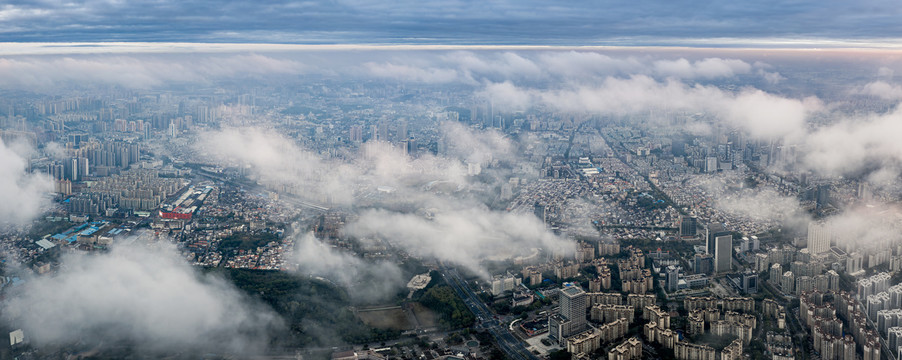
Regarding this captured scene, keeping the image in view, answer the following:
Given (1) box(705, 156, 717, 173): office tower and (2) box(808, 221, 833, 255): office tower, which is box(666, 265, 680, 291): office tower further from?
(1) box(705, 156, 717, 173): office tower

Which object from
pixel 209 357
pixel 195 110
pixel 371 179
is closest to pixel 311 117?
pixel 195 110

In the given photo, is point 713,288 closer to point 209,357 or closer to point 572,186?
point 572,186

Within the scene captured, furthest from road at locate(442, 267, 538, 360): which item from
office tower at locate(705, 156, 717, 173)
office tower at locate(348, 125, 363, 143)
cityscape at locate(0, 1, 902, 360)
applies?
office tower at locate(705, 156, 717, 173)

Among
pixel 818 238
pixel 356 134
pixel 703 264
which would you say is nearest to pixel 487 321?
pixel 703 264

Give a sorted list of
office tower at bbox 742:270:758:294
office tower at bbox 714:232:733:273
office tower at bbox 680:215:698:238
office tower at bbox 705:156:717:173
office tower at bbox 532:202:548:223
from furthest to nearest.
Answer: office tower at bbox 705:156:717:173, office tower at bbox 532:202:548:223, office tower at bbox 680:215:698:238, office tower at bbox 714:232:733:273, office tower at bbox 742:270:758:294

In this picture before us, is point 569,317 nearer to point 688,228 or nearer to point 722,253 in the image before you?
point 722,253

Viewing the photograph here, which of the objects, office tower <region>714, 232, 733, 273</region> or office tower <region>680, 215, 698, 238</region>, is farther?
office tower <region>680, 215, 698, 238</region>
